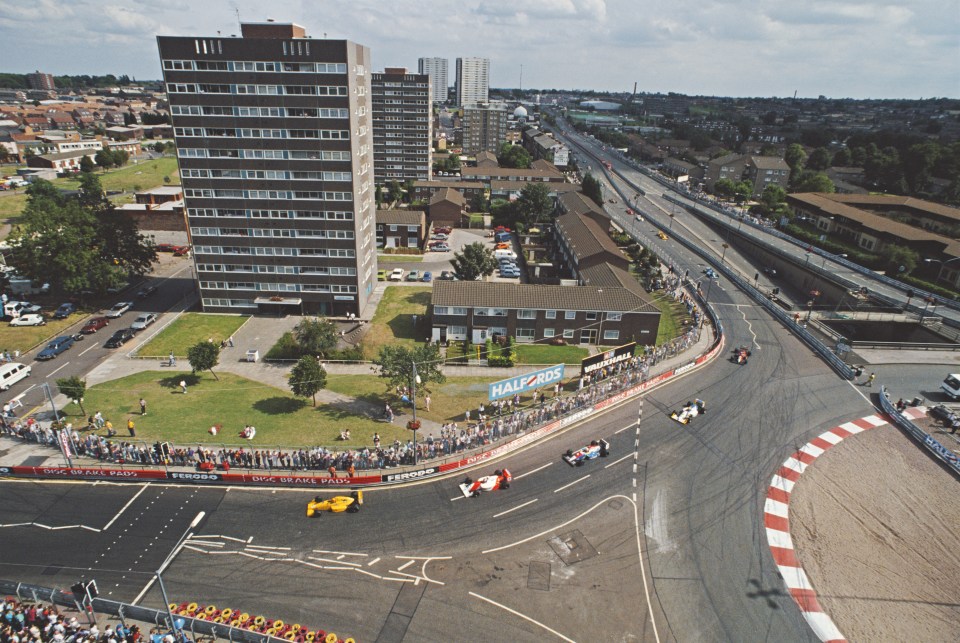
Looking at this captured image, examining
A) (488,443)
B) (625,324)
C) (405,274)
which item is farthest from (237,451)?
(405,274)

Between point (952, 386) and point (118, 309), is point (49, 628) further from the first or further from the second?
point (952, 386)

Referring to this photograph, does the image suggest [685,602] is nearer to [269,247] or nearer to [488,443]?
[488,443]

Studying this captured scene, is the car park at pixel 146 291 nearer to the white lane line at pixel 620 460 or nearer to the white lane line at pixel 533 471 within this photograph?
the white lane line at pixel 533 471

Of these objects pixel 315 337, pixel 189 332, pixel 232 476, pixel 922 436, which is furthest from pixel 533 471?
pixel 189 332

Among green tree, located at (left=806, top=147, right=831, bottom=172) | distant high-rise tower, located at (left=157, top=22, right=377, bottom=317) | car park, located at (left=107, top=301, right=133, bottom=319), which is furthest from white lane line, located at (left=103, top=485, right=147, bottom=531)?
green tree, located at (left=806, top=147, right=831, bottom=172)

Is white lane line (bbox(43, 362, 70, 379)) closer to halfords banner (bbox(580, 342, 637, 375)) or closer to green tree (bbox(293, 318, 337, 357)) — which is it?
green tree (bbox(293, 318, 337, 357))
